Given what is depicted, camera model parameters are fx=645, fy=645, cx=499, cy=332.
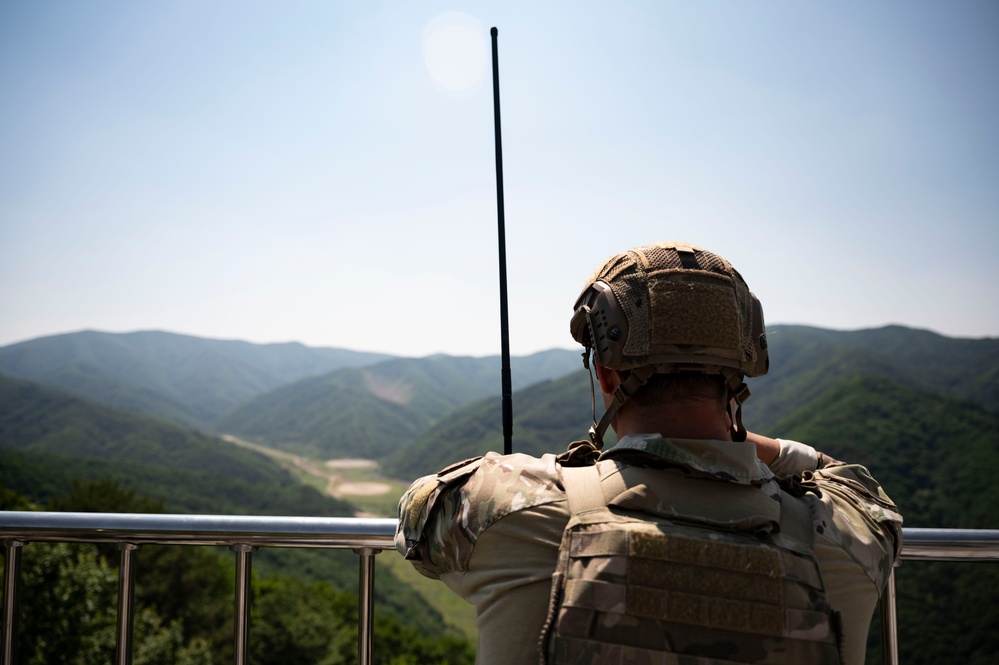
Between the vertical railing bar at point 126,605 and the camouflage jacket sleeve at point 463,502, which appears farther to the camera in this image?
the vertical railing bar at point 126,605

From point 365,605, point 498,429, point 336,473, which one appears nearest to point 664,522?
point 365,605

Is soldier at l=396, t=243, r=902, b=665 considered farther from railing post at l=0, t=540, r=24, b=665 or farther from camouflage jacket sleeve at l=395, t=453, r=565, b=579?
railing post at l=0, t=540, r=24, b=665

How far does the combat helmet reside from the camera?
155cm

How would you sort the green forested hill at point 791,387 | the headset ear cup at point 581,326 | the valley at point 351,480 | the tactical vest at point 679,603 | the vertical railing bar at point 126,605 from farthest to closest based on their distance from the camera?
the green forested hill at point 791,387
the valley at point 351,480
the vertical railing bar at point 126,605
the headset ear cup at point 581,326
the tactical vest at point 679,603

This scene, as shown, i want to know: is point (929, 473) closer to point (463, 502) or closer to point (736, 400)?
point (736, 400)

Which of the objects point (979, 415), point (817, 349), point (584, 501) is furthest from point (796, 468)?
point (817, 349)

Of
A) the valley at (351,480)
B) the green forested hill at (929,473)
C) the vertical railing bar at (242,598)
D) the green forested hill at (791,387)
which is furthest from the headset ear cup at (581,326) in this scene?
the green forested hill at (791,387)

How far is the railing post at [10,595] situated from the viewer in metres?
2.31

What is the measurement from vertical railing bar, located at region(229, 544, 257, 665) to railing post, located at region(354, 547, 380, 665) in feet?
1.26

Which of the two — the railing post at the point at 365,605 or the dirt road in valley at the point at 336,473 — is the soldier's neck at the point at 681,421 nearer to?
the railing post at the point at 365,605

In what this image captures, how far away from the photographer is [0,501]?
39875 mm

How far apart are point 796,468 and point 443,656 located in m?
62.6

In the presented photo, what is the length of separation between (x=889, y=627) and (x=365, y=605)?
5.69 ft

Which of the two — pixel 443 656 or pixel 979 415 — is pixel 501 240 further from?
pixel 979 415
